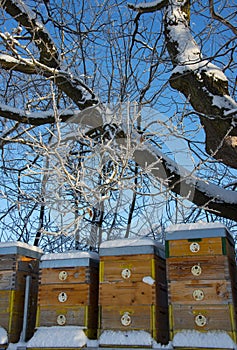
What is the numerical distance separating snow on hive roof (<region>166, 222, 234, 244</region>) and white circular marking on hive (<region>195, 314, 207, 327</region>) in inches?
21.8

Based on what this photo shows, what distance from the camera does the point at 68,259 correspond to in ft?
9.97

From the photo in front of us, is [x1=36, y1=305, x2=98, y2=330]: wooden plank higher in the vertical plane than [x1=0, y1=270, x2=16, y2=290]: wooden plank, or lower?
lower

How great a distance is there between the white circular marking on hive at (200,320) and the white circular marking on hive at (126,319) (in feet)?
1.61

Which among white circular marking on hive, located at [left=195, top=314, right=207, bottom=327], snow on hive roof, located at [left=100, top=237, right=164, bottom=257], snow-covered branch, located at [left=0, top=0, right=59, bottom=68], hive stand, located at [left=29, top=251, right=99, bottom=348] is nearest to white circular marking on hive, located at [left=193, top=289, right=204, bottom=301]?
white circular marking on hive, located at [left=195, top=314, right=207, bottom=327]

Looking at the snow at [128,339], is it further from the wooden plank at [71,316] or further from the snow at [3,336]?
the snow at [3,336]

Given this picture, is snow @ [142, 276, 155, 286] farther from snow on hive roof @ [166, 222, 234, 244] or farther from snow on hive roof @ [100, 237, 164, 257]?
snow on hive roof @ [166, 222, 234, 244]

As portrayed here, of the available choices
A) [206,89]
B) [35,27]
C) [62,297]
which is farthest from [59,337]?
[35,27]

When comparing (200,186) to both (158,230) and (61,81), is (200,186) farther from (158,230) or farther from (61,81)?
(61,81)

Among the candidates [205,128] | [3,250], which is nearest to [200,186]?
[205,128]

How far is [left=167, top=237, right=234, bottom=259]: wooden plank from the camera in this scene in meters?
2.68

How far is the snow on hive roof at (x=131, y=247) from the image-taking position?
285cm

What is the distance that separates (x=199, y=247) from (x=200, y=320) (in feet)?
1.65

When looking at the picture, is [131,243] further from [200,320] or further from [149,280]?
[200,320]

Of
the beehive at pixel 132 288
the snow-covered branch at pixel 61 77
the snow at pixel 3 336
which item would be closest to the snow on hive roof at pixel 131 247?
the beehive at pixel 132 288
